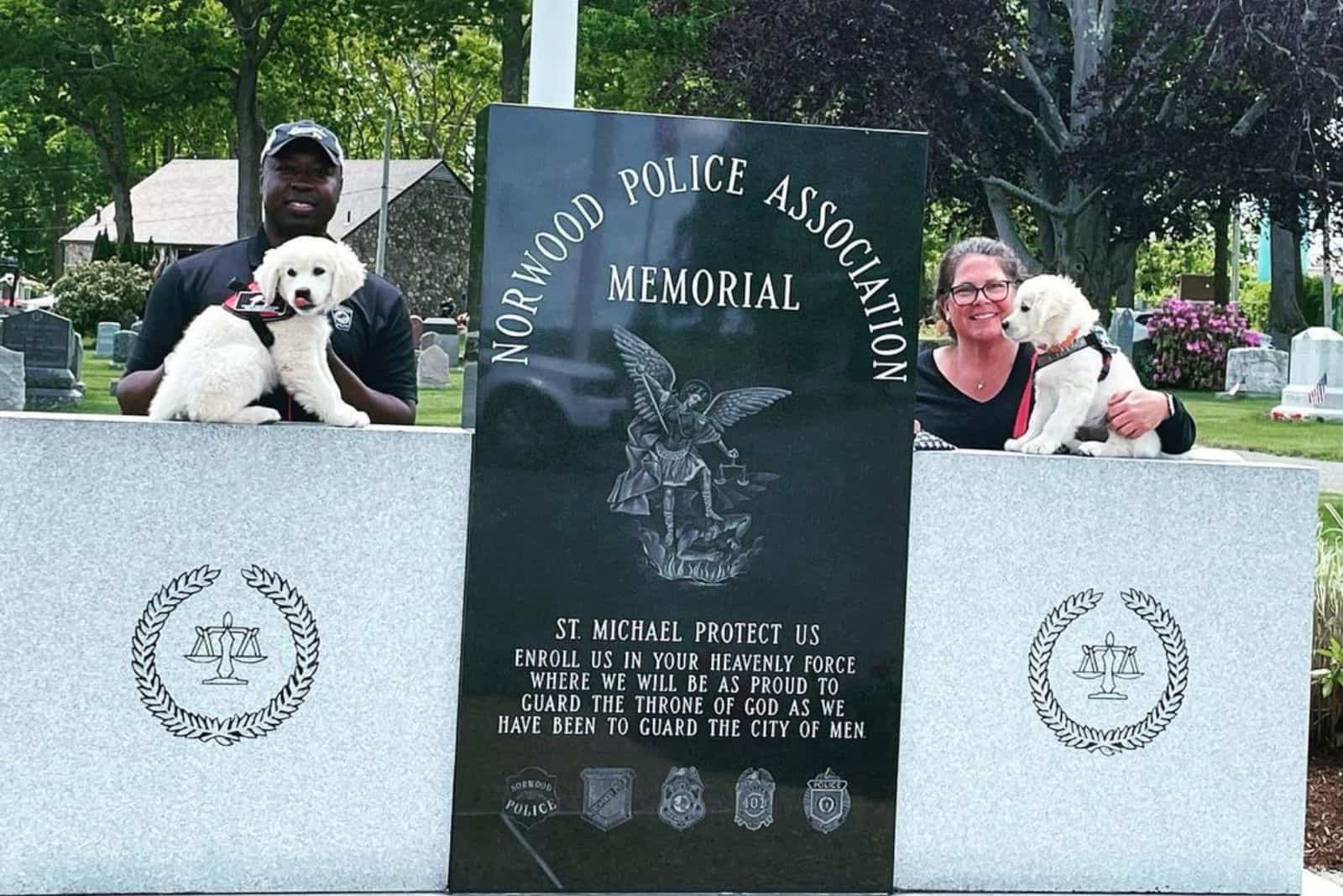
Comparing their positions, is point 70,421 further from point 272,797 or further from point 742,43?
point 742,43

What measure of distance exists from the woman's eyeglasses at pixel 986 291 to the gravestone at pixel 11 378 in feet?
50.6

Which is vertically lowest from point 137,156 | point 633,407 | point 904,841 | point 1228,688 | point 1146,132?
point 904,841

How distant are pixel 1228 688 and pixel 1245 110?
24.2m

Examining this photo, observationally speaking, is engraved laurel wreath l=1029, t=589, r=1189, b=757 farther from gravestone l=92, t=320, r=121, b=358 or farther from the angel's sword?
gravestone l=92, t=320, r=121, b=358

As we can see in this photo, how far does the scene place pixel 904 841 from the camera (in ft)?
12.4

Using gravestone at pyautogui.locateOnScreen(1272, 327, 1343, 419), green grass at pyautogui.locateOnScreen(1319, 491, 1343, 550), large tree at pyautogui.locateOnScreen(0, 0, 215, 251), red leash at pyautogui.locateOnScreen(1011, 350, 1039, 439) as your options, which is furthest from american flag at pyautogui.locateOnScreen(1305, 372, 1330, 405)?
large tree at pyautogui.locateOnScreen(0, 0, 215, 251)

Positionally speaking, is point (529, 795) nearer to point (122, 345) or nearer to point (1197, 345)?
point (122, 345)

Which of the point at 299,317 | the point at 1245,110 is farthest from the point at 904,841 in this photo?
the point at 1245,110

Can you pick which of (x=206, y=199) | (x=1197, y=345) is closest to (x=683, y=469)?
(x=1197, y=345)

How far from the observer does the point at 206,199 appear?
63.1 m

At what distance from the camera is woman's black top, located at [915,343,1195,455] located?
4.21 meters

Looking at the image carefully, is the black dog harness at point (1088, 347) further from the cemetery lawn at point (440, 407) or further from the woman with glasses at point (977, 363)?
the cemetery lawn at point (440, 407)

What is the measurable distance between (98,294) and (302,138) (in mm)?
34765

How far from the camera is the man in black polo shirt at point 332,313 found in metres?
3.83
